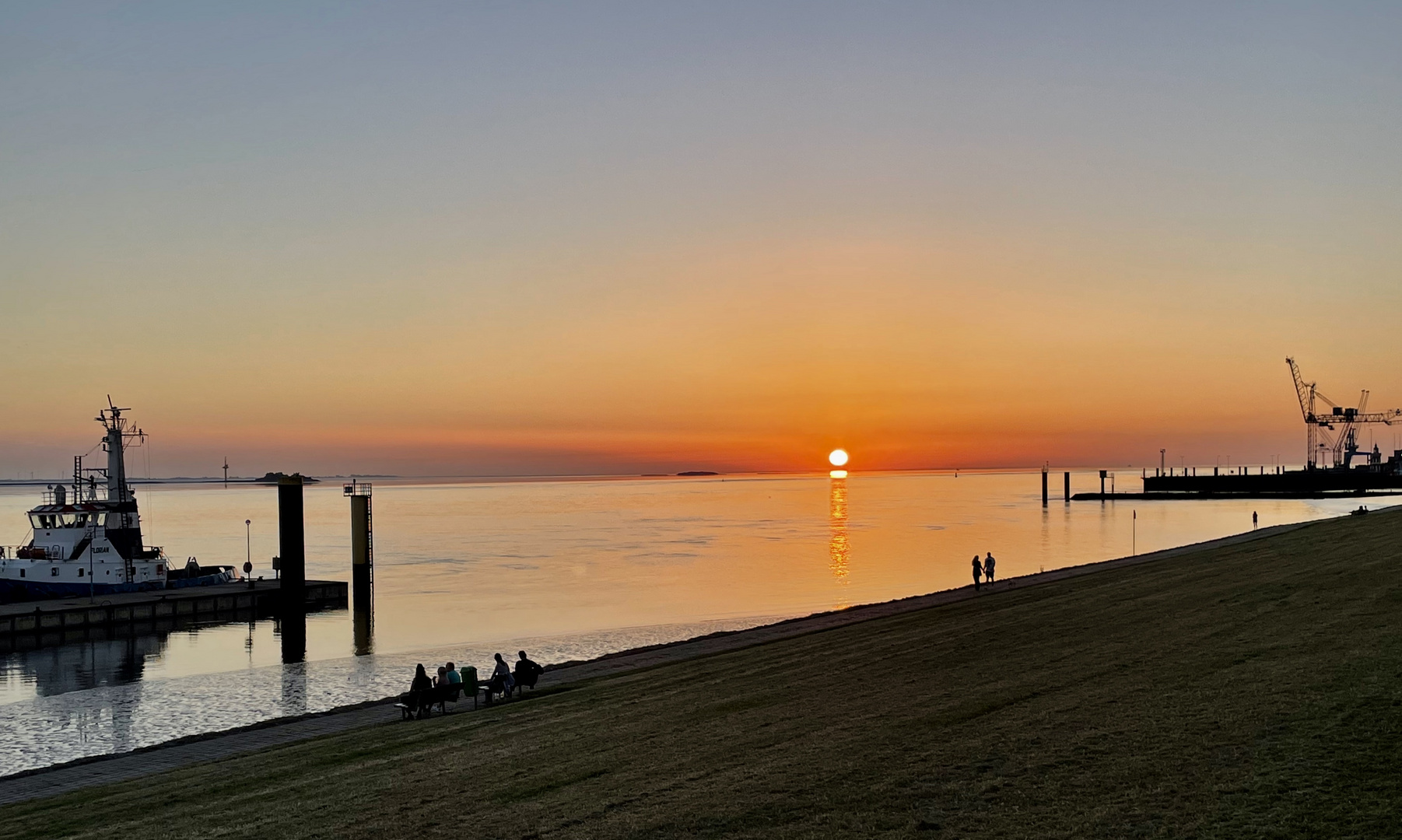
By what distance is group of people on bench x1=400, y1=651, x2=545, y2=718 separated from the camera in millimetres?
24984

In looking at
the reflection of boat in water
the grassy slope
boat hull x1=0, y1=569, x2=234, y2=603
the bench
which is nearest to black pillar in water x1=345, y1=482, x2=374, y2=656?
the reflection of boat in water

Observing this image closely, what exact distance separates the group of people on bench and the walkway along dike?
3437 cm

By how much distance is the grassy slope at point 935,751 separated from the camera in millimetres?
10977

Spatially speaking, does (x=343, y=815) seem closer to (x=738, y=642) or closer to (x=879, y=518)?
(x=738, y=642)

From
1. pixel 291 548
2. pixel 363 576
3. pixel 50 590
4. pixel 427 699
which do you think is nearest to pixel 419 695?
pixel 427 699

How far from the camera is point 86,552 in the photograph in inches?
2500

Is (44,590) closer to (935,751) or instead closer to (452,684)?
(452,684)

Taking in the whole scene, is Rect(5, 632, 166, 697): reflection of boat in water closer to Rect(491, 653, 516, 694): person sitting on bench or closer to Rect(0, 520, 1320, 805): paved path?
Rect(0, 520, 1320, 805): paved path

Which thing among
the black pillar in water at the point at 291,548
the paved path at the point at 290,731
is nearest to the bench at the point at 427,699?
the paved path at the point at 290,731

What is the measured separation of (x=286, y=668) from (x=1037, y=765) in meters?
38.1

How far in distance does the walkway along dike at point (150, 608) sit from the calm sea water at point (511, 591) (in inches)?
115

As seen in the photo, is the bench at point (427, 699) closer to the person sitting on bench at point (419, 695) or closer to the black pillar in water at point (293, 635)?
the person sitting on bench at point (419, 695)

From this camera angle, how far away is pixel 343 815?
47.2ft

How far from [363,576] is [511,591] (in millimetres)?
9368
